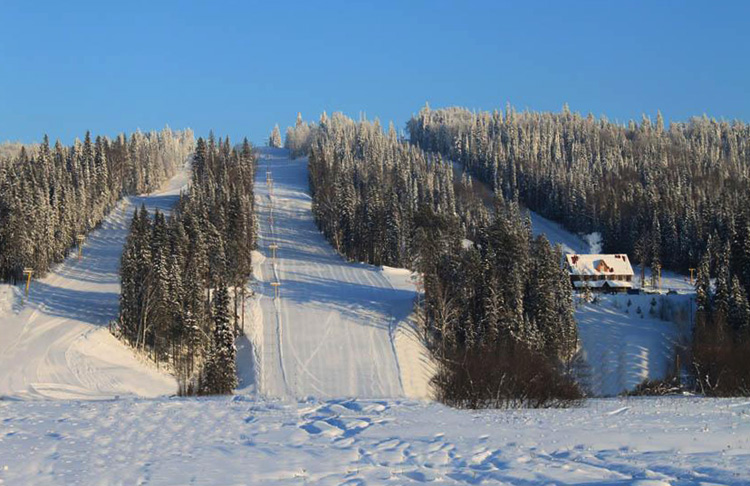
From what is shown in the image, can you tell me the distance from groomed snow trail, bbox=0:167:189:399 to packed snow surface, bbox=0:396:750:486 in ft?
79.5

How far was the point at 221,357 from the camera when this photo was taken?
5772 cm

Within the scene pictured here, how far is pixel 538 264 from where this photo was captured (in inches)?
3051

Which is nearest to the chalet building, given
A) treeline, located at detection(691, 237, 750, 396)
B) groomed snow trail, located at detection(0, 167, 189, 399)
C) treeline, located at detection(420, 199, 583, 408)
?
treeline, located at detection(691, 237, 750, 396)

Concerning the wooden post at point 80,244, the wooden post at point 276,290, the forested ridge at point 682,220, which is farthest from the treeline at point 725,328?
the wooden post at point 80,244

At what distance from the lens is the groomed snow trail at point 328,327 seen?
59469mm

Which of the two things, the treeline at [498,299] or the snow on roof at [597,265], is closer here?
the treeline at [498,299]

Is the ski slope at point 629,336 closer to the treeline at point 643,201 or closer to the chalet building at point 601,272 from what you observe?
the chalet building at point 601,272

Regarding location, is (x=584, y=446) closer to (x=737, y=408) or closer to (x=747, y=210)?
(x=737, y=408)

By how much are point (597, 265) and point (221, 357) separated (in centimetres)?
6707

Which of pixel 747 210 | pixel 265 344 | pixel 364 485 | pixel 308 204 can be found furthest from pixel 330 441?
pixel 308 204

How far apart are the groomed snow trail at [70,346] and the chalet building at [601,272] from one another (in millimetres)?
62335

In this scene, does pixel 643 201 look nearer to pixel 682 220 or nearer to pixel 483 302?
pixel 682 220

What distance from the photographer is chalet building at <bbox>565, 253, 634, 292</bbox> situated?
106125 millimetres

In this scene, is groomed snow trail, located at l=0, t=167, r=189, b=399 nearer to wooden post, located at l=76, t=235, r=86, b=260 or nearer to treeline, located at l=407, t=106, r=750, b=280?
wooden post, located at l=76, t=235, r=86, b=260
